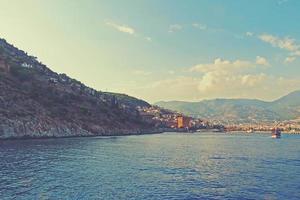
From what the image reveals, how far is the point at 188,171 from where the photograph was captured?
87.7 meters

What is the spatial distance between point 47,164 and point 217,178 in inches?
1811

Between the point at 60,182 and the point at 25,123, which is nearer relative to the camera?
the point at 60,182

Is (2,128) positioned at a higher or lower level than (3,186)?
higher

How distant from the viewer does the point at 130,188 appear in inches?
2564

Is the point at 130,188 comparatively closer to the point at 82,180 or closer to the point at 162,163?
the point at 82,180

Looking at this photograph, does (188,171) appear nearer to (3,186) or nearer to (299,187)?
(299,187)

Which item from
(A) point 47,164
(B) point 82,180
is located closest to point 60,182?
(B) point 82,180

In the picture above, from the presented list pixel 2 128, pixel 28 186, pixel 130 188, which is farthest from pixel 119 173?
pixel 2 128

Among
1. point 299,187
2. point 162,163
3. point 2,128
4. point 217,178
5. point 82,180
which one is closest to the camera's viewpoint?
point 299,187

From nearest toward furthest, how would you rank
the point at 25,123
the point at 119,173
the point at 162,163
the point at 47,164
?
the point at 119,173 < the point at 47,164 < the point at 162,163 < the point at 25,123

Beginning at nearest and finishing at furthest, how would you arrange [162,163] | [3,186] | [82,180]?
1. [3,186]
2. [82,180]
3. [162,163]

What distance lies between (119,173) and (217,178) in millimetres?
22919

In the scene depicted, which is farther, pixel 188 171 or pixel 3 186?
pixel 188 171

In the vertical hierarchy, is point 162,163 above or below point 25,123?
below
